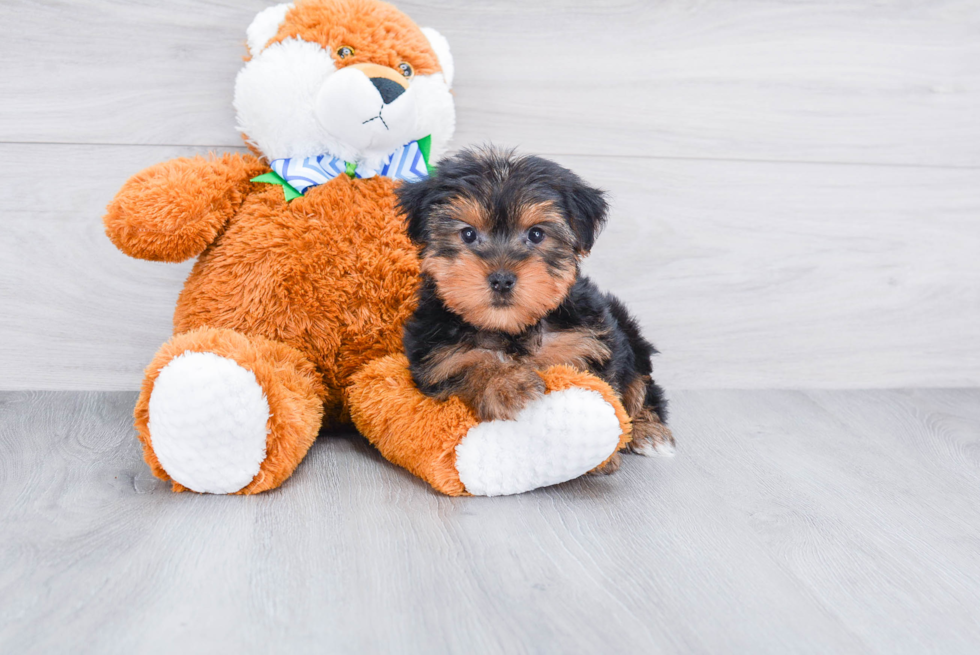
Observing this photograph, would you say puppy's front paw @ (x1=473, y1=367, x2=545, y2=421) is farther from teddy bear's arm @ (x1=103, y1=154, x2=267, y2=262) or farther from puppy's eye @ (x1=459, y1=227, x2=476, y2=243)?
teddy bear's arm @ (x1=103, y1=154, x2=267, y2=262)

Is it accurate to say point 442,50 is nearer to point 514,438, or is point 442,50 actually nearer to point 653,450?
point 514,438

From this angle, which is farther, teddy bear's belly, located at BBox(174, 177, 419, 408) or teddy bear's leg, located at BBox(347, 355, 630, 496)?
teddy bear's belly, located at BBox(174, 177, 419, 408)

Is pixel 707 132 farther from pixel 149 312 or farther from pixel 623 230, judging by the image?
pixel 149 312

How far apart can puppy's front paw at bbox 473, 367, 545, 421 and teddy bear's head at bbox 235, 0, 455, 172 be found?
2.15 ft

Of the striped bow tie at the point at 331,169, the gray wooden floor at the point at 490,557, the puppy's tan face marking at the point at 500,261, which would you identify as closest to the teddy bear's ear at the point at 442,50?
the striped bow tie at the point at 331,169

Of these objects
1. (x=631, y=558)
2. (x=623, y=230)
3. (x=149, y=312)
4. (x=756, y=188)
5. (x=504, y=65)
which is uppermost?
(x=504, y=65)

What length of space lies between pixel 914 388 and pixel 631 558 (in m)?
1.69

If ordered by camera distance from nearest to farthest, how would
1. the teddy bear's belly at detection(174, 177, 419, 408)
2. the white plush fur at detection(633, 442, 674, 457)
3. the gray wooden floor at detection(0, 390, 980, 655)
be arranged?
1. the gray wooden floor at detection(0, 390, 980, 655)
2. the teddy bear's belly at detection(174, 177, 419, 408)
3. the white plush fur at detection(633, 442, 674, 457)

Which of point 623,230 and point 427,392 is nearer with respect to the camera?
point 427,392

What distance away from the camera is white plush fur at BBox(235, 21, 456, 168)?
1.74 meters

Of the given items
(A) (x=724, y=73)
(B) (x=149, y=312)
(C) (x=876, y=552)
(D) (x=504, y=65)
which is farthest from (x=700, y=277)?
(B) (x=149, y=312)

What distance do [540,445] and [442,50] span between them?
1.03m

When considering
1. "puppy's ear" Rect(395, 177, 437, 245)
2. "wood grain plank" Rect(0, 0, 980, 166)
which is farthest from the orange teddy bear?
"wood grain plank" Rect(0, 0, 980, 166)

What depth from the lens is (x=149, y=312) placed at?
2230 mm
